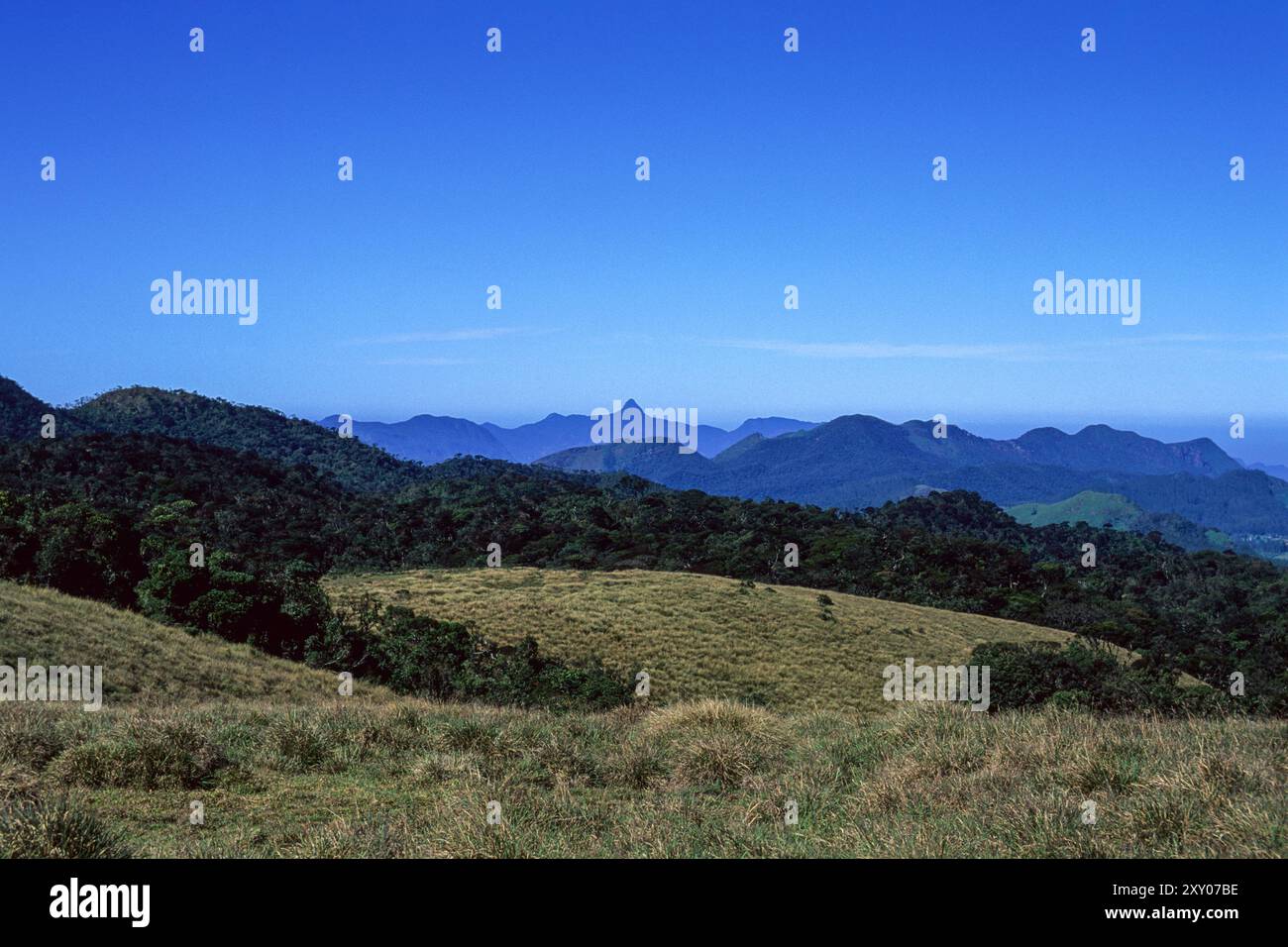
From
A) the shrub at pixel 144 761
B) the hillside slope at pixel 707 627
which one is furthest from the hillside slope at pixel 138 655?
the hillside slope at pixel 707 627

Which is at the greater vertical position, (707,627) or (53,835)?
(53,835)

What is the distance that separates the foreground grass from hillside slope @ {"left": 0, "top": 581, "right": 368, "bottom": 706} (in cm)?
1101

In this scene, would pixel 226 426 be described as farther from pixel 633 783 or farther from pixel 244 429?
pixel 633 783

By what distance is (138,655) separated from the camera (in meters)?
23.7

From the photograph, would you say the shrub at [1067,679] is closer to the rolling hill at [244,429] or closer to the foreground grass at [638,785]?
the foreground grass at [638,785]

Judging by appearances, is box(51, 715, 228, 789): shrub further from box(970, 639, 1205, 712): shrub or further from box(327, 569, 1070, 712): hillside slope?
box(327, 569, 1070, 712): hillside slope

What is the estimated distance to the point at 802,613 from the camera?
53594 mm

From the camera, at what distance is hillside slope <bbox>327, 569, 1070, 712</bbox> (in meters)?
41.6

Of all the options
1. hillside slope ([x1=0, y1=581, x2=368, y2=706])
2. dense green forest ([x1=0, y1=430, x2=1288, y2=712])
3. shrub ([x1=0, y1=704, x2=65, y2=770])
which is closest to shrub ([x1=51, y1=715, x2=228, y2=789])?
shrub ([x1=0, y1=704, x2=65, y2=770])

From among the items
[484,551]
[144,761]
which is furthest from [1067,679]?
[484,551]

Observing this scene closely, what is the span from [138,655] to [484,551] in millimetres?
50732
